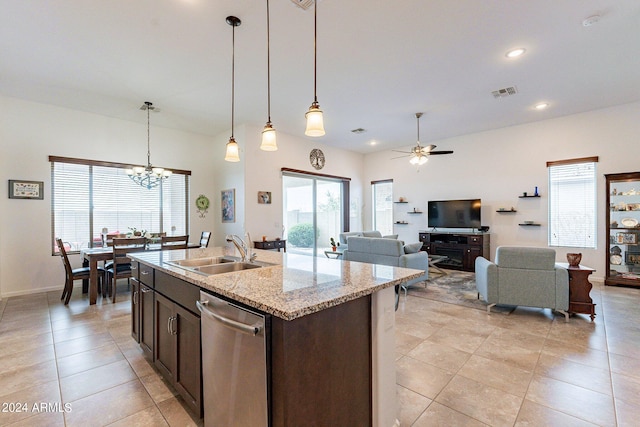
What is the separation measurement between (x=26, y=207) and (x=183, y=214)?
2.45 meters

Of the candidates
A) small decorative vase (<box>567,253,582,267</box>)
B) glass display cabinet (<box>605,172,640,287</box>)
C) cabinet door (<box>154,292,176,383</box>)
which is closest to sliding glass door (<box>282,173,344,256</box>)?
cabinet door (<box>154,292,176,383</box>)

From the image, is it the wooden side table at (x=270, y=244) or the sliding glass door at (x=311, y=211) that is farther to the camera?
the sliding glass door at (x=311, y=211)

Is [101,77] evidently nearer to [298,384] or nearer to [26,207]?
[26,207]

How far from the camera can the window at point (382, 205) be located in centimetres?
847

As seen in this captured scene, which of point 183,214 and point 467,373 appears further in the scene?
point 183,214

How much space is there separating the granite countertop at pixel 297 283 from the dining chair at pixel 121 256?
8.25ft

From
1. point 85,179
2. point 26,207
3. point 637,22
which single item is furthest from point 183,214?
point 637,22

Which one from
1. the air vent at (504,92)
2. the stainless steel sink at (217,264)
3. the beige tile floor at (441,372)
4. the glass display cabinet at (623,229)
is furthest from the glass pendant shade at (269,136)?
the glass display cabinet at (623,229)

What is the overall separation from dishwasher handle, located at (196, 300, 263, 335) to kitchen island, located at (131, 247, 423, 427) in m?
0.06

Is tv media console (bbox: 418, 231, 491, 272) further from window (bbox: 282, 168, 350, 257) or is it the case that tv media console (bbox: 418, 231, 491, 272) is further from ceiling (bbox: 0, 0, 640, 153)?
ceiling (bbox: 0, 0, 640, 153)

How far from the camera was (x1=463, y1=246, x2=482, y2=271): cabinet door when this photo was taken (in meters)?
6.30

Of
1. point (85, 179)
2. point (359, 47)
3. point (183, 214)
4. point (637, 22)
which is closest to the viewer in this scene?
point (637, 22)

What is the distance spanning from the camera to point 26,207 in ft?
15.6

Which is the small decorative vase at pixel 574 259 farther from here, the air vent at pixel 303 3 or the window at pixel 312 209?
the window at pixel 312 209
